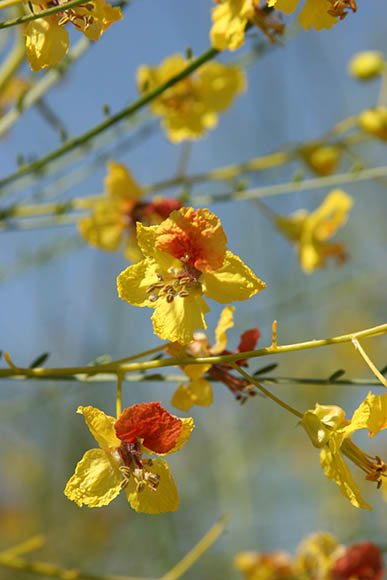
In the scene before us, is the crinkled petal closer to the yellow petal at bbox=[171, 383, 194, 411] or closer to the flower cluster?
the yellow petal at bbox=[171, 383, 194, 411]

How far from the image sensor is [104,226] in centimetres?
204

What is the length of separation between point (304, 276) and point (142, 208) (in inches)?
50.5

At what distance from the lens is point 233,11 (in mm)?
1328

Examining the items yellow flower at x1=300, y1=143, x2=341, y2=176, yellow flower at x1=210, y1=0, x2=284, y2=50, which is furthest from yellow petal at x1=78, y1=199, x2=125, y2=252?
yellow flower at x1=210, y1=0, x2=284, y2=50

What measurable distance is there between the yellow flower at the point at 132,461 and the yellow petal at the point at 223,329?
21 centimetres

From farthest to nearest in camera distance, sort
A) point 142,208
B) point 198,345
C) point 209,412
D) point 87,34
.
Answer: point 209,412, point 142,208, point 198,345, point 87,34

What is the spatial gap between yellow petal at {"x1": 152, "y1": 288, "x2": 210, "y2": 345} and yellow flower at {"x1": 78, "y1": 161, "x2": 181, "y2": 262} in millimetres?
862

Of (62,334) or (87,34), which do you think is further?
(62,334)

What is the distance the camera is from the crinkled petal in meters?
1.11

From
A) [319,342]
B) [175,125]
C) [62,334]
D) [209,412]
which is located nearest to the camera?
[319,342]

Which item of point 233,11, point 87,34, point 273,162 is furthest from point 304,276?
point 87,34

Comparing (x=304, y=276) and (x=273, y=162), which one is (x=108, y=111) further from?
(x=304, y=276)

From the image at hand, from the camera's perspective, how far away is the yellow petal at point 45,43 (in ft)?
3.64

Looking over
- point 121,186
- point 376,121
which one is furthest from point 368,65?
point 121,186
